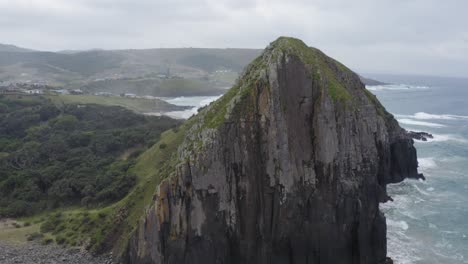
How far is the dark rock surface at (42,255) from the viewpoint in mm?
34406

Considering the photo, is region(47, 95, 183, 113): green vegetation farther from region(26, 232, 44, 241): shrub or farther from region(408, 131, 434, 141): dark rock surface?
region(408, 131, 434, 141): dark rock surface

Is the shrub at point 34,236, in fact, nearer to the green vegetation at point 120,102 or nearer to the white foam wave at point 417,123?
Result: the green vegetation at point 120,102

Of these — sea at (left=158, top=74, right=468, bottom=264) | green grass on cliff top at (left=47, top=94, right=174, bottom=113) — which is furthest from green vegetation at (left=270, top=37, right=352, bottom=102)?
green grass on cliff top at (left=47, top=94, right=174, bottom=113)

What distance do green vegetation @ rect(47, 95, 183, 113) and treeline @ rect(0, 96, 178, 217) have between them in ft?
50.2

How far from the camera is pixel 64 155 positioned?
58.9 meters

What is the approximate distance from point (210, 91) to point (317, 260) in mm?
157596

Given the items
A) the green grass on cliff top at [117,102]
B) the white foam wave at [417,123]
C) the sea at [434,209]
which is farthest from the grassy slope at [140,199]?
the green grass on cliff top at [117,102]

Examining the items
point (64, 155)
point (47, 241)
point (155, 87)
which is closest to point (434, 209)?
point (47, 241)

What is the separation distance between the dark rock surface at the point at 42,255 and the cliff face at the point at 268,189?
5142mm

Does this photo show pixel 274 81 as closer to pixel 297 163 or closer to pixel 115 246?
pixel 297 163

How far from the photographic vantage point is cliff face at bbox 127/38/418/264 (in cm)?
3000

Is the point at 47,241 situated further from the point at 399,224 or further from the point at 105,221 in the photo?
the point at 399,224

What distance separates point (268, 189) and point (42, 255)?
21.2m

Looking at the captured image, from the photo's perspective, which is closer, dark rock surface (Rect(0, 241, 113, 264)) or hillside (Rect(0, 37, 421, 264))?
hillside (Rect(0, 37, 421, 264))
